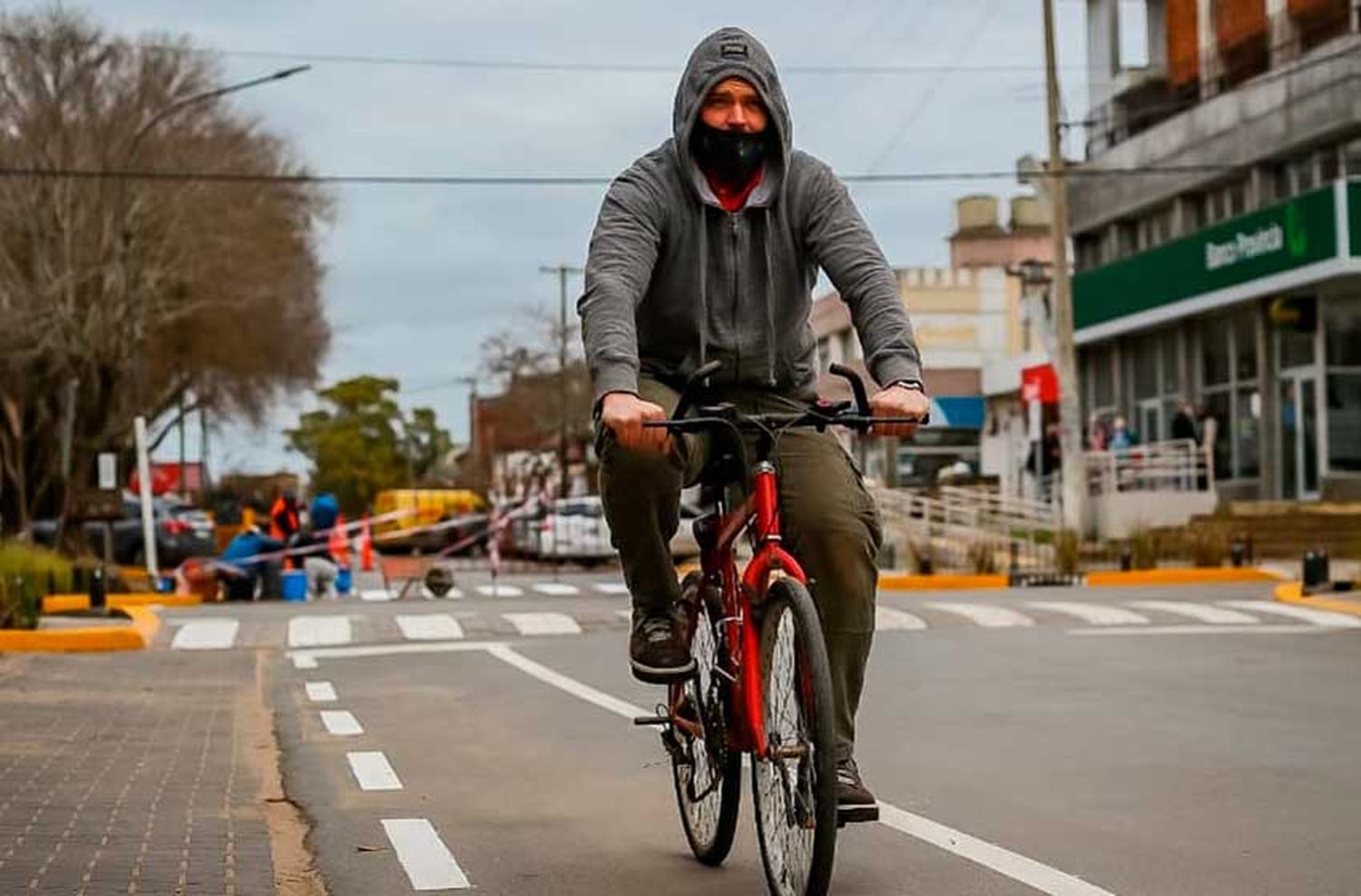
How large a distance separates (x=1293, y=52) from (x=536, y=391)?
49.8 meters

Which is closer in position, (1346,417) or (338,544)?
(338,544)

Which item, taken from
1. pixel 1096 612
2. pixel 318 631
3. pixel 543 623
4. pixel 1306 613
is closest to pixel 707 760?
pixel 318 631

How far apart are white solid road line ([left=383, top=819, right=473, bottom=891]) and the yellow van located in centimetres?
4388

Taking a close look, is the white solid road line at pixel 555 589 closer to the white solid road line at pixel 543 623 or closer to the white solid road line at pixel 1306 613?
the white solid road line at pixel 543 623

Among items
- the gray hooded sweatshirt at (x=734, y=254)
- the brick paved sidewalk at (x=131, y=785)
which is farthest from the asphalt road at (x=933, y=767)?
the gray hooded sweatshirt at (x=734, y=254)

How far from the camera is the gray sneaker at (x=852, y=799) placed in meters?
5.64

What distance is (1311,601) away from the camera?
2139cm

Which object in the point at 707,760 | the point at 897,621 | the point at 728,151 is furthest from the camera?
the point at 897,621

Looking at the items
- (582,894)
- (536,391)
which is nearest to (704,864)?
(582,894)

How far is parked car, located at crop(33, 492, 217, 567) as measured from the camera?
46594 mm

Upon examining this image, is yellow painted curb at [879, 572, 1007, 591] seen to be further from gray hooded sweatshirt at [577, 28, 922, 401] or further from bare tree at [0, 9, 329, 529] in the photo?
gray hooded sweatshirt at [577, 28, 922, 401]

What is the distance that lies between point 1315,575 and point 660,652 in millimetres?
17748

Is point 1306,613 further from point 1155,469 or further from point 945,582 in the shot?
point 1155,469

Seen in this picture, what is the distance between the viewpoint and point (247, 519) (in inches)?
1329
